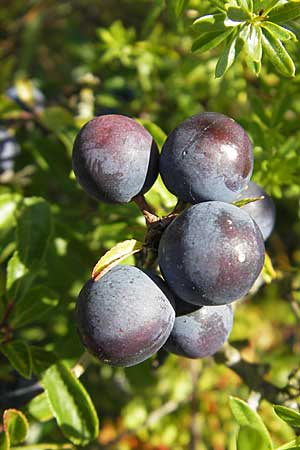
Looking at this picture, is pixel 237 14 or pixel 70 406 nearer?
pixel 237 14

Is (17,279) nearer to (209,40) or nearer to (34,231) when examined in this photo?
(34,231)

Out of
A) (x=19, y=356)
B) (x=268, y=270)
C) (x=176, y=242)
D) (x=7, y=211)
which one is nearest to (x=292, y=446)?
(x=268, y=270)

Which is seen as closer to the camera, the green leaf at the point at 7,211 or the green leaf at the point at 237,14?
the green leaf at the point at 237,14

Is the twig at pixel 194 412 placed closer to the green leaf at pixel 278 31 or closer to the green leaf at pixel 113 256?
the green leaf at pixel 113 256

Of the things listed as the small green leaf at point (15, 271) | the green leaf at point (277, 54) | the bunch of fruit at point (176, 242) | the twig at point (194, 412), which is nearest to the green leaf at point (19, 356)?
the small green leaf at point (15, 271)

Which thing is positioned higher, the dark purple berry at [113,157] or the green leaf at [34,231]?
the dark purple berry at [113,157]

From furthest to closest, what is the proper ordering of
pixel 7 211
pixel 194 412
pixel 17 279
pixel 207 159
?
1. pixel 194 412
2. pixel 7 211
3. pixel 17 279
4. pixel 207 159

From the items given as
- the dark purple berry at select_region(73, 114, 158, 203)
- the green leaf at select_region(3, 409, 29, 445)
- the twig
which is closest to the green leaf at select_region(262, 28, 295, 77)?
the dark purple berry at select_region(73, 114, 158, 203)
